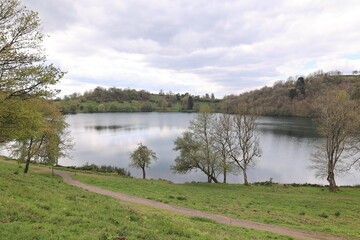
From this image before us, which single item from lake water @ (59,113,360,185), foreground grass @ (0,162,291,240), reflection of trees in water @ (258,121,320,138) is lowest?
lake water @ (59,113,360,185)

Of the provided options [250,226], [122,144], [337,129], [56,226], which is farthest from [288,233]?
[122,144]

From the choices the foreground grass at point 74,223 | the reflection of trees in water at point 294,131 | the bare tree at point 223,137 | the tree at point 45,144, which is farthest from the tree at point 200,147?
the reflection of trees in water at point 294,131

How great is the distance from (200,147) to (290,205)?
17.1m

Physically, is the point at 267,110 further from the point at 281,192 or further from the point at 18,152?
the point at 18,152

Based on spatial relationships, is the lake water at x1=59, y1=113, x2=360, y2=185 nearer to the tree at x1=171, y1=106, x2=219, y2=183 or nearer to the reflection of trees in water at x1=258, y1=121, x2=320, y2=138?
the reflection of trees in water at x1=258, y1=121, x2=320, y2=138

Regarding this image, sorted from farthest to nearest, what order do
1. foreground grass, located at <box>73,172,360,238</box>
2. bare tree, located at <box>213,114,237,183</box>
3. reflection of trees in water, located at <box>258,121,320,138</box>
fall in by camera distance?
reflection of trees in water, located at <box>258,121,320,138</box> < bare tree, located at <box>213,114,237,183</box> < foreground grass, located at <box>73,172,360,238</box>

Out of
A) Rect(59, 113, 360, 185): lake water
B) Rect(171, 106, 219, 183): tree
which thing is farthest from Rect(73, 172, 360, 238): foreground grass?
Rect(59, 113, 360, 185): lake water

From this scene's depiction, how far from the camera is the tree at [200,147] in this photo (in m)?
35.1

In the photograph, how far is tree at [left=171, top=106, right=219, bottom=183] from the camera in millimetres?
35125

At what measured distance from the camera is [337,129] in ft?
101

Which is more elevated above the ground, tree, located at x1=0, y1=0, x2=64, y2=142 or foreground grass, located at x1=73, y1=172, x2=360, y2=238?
tree, located at x1=0, y1=0, x2=64, y2=142

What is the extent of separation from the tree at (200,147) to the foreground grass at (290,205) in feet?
19.1

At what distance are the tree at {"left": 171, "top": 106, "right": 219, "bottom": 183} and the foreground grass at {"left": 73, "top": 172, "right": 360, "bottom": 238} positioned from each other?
5.82m

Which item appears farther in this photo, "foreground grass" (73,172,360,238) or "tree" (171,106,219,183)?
"tree" (171,106,219,183)
